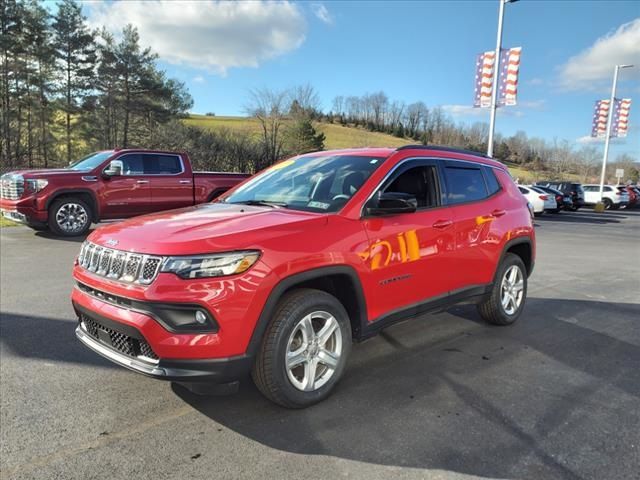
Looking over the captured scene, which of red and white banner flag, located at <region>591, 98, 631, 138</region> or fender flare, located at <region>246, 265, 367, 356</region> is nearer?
fender flare, located at <region>246, 265, 367, 356</region>

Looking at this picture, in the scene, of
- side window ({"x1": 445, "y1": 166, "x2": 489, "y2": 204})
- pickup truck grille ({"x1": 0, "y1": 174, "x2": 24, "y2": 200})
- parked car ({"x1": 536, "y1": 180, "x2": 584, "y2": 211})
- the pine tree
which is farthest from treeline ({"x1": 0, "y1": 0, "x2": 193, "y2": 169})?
side window ({"x1": 445, "y1": 166, "x2": 489, "y2": 204})

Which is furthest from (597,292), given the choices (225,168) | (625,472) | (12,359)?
(225,168)

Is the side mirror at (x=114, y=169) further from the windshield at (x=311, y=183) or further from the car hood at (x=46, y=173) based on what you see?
the windshield at (x=311, y=183)

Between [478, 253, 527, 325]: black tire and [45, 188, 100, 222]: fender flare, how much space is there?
8849 millimetres

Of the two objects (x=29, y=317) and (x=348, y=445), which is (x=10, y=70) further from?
(x=348, y=445)

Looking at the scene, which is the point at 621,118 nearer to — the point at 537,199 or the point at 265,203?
the point at 537,199

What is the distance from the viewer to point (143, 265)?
2676 mm

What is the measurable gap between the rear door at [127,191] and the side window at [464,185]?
8469 mm

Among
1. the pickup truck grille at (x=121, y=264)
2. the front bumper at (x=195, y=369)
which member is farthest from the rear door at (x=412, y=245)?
the pickup truck grille at (x=121, y=264)

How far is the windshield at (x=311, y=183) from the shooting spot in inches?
139

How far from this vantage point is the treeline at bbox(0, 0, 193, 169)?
30.5 m

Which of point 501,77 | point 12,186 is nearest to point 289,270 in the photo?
point 12,186

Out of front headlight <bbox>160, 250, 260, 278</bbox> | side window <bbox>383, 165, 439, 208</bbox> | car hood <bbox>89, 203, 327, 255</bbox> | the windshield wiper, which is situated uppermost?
side window <bbox>383, 165, 439, 208</bbox>

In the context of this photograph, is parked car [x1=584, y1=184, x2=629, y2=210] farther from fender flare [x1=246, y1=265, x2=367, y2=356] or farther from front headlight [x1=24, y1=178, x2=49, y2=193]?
fender flare [x1=246, y1=265, x2=367, y2=356]
